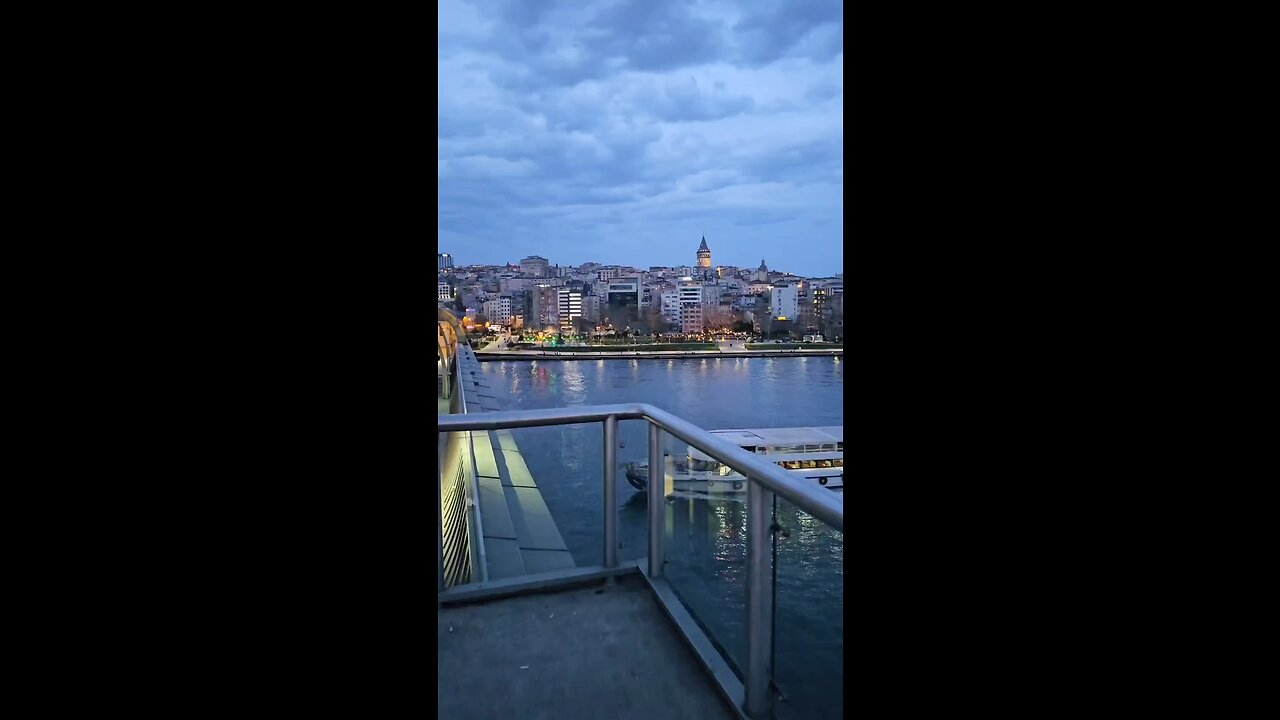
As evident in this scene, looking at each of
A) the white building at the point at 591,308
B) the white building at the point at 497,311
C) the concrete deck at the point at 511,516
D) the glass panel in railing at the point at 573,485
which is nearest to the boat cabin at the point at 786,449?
the glass panel in railing at the point at 573,485

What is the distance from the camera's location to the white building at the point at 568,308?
25.9m

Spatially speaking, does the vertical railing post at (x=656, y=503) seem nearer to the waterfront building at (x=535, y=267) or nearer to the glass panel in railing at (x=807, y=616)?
the glass panel in railing at (x=807, y=616)

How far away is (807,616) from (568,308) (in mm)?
26079

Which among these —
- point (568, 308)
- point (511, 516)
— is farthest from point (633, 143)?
point (511, 516)

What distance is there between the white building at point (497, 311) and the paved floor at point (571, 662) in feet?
96.8

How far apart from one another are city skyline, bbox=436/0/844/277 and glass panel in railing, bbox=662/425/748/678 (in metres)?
51.9

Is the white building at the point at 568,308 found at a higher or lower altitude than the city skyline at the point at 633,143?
lower
